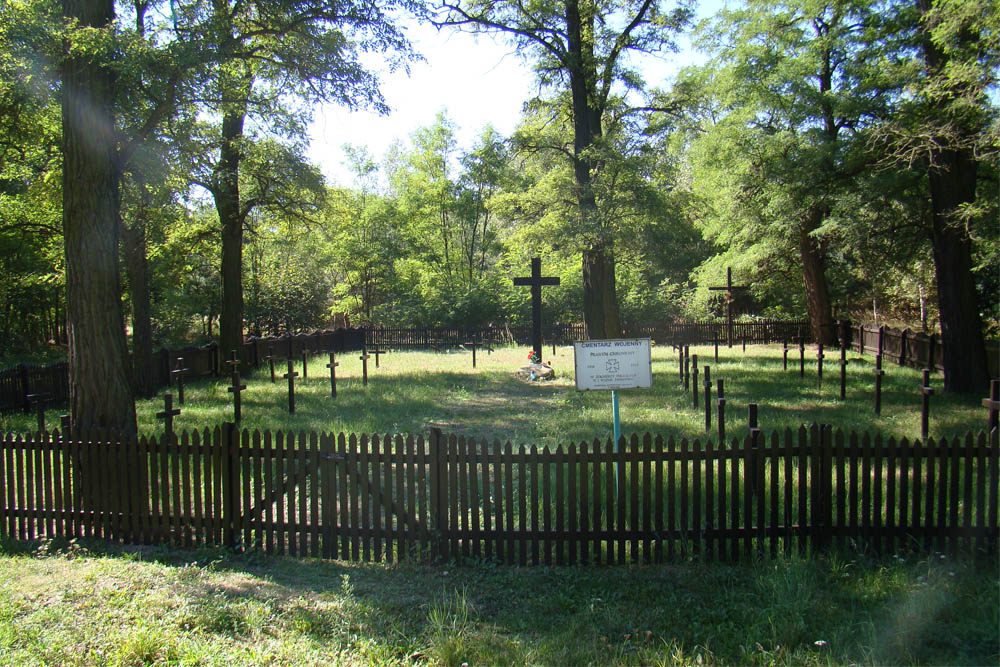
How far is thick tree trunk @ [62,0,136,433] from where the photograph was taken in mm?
8102

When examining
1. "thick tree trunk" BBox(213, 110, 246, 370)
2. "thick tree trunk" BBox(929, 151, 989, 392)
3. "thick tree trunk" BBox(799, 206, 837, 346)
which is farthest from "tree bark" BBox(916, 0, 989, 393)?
"thick tree trunk" BBox(213, 110, 246, 370)

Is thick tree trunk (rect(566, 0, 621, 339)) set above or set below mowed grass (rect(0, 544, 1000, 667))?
above

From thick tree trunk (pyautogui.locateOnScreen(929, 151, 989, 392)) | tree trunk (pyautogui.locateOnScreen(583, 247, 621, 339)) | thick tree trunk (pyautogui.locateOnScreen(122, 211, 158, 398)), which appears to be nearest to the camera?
thick tree trunk (pyautogui.locateOnScreen(929, 151, 989, 392))

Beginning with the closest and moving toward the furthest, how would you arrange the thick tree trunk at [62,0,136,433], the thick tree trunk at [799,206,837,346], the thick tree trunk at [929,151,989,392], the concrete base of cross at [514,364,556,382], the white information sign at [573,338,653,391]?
the white information sign at [573,338,653,391] < the thick tree trunk at [62,0,136,433] < the thick tree trunk at [929,151,989,392] < the concrete base of cross at [514,364,556,382] < the thick tree trunk at [799,206,837,346]

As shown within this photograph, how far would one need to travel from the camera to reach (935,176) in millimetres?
14352

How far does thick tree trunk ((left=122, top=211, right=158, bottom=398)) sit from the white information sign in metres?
13.2

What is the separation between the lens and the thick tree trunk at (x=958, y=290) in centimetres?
1443

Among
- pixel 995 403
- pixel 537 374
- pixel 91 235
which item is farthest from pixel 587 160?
pixel 91 235

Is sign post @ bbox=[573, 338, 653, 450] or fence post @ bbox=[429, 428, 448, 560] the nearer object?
fence post @ bbox=[429, 428, 448, 560]

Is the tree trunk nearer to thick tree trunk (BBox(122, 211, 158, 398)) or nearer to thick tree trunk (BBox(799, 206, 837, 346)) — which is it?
thick tree trunk (BBox(122, 211, 158, 398))

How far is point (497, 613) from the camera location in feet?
16.2

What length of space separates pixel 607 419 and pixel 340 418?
15.5 ft

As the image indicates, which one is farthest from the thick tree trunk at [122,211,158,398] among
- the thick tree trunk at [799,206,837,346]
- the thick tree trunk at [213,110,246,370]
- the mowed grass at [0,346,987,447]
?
the thick tree trunk at [799,206,837,346]

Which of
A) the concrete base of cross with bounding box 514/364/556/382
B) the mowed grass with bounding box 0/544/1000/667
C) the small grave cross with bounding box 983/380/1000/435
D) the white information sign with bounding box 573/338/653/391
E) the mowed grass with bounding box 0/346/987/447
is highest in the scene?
the white information sign with bounding box 573/338/653/391
